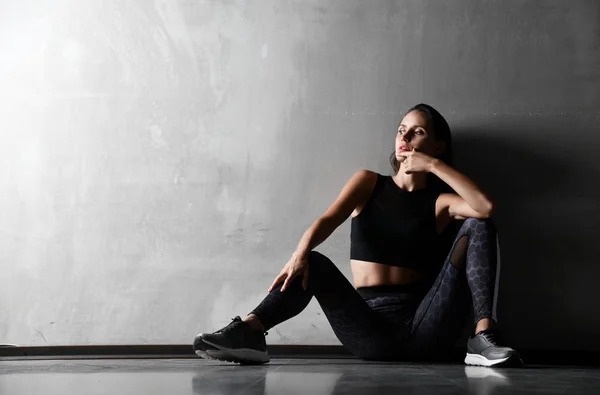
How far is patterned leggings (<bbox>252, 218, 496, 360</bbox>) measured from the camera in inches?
93.2

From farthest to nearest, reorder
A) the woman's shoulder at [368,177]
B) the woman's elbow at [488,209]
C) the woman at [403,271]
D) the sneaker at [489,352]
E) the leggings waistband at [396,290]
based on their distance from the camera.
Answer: the woman's shoulder at [368,177] < the leggings waistband at [396,290] < the woman's elbow at [488,209] < the woman at [403,271] < the sneaker at [489,352]

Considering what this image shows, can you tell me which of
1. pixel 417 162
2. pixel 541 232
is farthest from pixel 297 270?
pixel 541 232

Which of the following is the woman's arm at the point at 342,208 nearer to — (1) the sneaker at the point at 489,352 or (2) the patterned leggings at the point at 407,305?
(2) the patterned leggings at the point at 407,305

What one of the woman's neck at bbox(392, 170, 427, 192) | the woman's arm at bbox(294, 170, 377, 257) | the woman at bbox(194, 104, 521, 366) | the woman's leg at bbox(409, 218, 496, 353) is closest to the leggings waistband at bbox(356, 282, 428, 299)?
the woman at bbox(194, 104, 521, 366)

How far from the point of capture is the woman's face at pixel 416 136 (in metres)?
2.75

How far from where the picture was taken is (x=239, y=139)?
3012mm

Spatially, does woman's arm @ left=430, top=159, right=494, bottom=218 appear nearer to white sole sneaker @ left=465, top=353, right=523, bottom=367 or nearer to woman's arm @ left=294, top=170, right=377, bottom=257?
woman's arm @ left=294, top=170, right=377, bottom=257

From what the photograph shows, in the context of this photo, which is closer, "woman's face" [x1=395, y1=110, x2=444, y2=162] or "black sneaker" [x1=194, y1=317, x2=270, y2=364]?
"black sneaker" [x1=194, y1=317, x2=270, y2=364]

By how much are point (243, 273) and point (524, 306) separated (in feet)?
3.78

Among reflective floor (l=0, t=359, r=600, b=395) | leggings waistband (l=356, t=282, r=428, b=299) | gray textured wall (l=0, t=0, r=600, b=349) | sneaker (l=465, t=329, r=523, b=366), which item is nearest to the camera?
reflective floor (l=0, t=359, r=600, b=395)

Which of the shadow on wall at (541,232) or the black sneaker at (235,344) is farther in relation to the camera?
the shadow on wall at (541,232)

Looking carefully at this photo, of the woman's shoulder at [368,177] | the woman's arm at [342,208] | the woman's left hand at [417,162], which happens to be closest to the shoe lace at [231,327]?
the woman's arm at [342,208]

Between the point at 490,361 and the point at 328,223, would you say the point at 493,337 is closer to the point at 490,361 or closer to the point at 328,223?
the point at 490,361

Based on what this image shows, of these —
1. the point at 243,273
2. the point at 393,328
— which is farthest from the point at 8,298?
the point at 393,328
